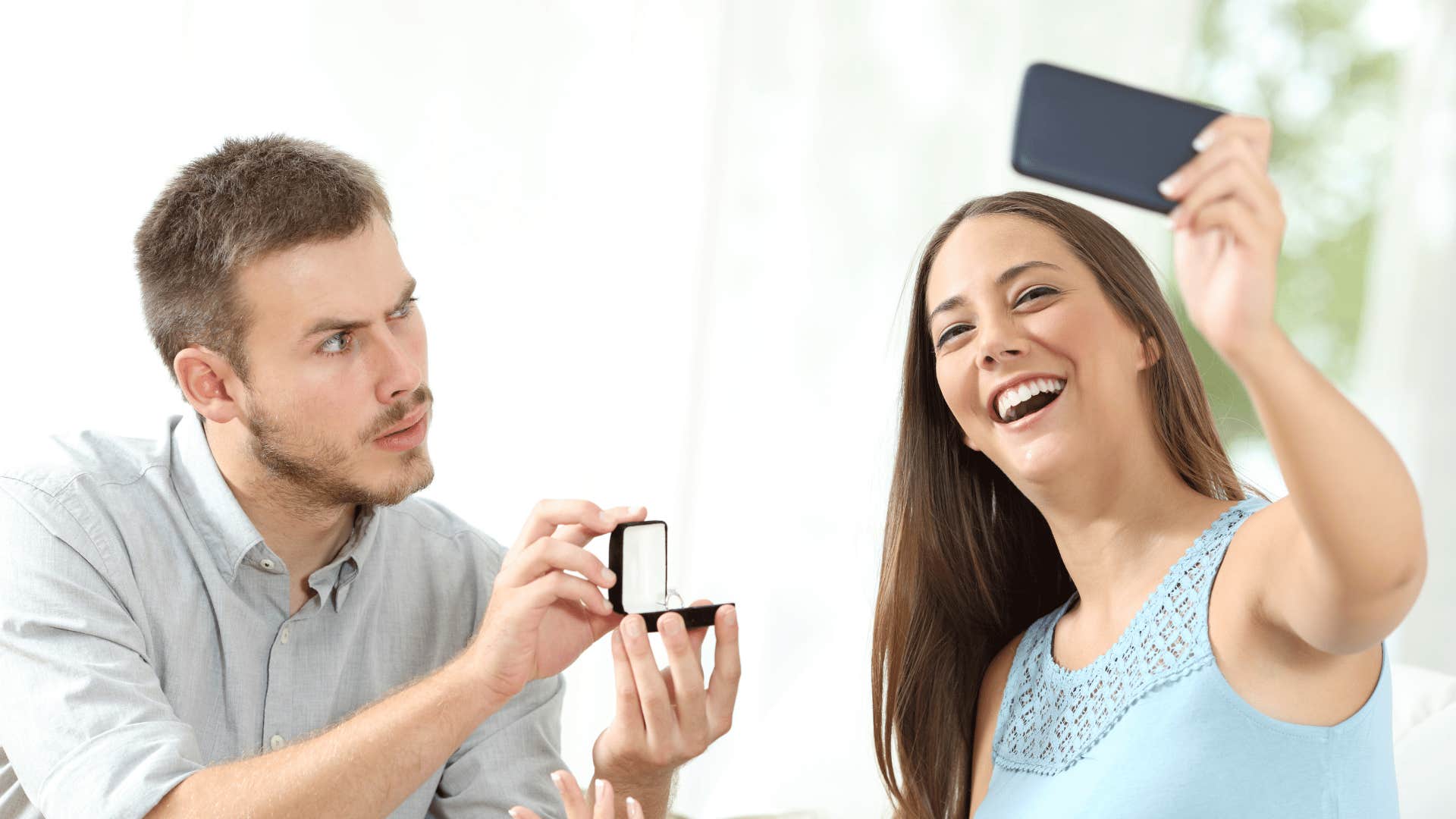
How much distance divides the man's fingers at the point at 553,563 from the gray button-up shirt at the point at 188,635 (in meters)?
0.38

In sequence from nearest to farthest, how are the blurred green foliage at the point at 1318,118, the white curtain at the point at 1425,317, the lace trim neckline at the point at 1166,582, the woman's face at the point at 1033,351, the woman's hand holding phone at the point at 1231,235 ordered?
1. the woman's hand holding phone at the point at 1231,235
2. the lace trim neckline at the point at 1166,582
3. the woman's face at the point at 1033,351
4. the white curtain at the point at 1425,317
5. the blurred green foliage at the point at 1318,118

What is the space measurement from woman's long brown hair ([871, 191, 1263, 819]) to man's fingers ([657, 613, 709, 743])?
30 centimetres

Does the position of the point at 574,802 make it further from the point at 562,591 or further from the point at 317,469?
the point at 317,469

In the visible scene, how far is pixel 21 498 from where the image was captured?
1.55 meters

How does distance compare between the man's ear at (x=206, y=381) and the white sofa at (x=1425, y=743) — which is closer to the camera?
the white sofa at (x=1425, y=743)

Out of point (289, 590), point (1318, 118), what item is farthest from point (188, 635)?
point (1318, 118)

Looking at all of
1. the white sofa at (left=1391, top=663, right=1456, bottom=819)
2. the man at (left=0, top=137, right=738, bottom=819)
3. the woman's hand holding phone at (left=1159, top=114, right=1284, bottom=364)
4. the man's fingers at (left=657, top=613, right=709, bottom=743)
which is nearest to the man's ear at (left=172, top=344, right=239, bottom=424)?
the man at (left=0, top=137, right=738, bottom=819)

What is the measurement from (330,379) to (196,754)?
1.64ft

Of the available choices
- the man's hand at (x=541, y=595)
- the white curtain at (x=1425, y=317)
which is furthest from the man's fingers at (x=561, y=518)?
the white curtain at (x=1425, y=317)

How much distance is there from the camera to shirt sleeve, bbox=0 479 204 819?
1369mm

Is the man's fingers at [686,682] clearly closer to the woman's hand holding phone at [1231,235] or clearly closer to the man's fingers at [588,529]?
the man's fingers at [588,529]

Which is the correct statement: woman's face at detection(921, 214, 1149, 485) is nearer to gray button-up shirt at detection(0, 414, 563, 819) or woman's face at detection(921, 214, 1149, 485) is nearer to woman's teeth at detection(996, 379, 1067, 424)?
woman's teeth at detection(996, 379, 1067, 424)

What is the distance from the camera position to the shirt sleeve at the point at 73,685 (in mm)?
1369

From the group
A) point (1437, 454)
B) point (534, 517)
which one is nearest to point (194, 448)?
point (534, 517)
